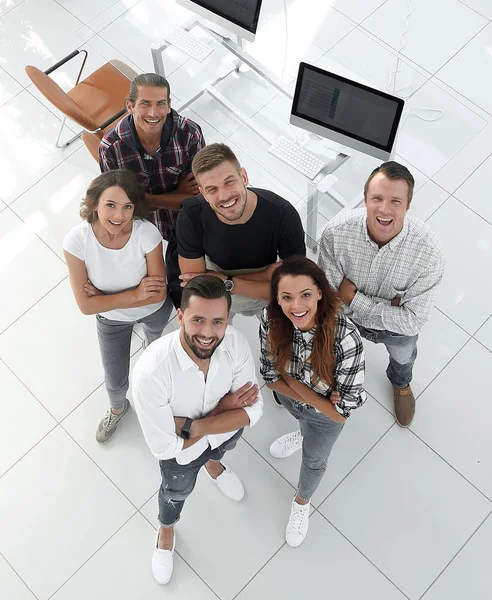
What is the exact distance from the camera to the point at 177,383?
249 cm

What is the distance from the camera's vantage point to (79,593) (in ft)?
10.3

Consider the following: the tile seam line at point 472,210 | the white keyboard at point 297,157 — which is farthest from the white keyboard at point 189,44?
the tile seam line at point 472,210

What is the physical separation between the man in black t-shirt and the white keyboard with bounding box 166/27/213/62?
1.53 meters

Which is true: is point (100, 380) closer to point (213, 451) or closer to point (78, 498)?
point (78, 498)

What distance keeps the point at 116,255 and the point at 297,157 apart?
1251 millimetres

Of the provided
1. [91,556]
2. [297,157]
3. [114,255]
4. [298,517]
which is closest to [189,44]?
[297,157]

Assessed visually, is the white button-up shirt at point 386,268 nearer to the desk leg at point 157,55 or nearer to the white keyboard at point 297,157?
the white keyboard at point 297,157

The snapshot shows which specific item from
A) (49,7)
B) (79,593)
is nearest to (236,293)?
(79,593)

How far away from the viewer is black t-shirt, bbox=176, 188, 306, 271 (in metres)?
2.66

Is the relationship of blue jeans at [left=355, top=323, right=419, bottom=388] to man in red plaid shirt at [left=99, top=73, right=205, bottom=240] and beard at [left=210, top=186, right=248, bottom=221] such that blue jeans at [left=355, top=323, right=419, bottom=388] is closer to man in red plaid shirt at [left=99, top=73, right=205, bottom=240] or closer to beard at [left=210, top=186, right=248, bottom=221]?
beard at [left=210, top=186, right=248, bottom=221]

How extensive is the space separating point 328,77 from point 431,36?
1815 mm

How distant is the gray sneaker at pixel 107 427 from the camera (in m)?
3.42

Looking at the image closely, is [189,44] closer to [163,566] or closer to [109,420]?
[109,420]

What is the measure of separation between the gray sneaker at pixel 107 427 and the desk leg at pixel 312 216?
1.48 meters
